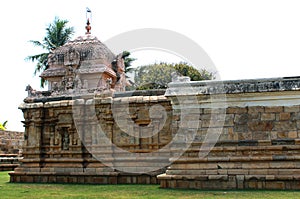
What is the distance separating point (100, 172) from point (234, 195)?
13.0 feet

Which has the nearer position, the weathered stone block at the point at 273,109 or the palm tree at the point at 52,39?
the weathered stone block at the point at 273,109

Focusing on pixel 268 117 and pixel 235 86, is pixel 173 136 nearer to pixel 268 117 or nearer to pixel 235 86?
pixel 235 86

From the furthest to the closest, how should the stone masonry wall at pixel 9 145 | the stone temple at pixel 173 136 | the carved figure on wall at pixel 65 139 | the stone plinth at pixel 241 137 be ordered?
1. the stone masonry wall at pixel 9 145
2. the carved figure on wall at pixel 65 139
3. the stone temple at pixel 173 136
4. the stone plinth at pixel 241 137

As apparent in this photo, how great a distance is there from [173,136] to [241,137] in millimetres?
1403

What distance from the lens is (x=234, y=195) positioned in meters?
6.29

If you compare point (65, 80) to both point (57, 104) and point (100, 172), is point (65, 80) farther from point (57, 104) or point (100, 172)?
point (100, 172)

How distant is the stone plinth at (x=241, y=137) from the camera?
280 inches

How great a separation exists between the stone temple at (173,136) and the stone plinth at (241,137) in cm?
2

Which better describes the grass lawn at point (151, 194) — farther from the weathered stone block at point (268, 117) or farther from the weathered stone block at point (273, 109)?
the weathered stone block at point (273, 109)

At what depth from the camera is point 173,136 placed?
775 centimetres

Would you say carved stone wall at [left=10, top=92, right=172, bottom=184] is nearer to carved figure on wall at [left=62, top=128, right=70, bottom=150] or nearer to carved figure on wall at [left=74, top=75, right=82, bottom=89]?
carved figure on wall at [left=62, top=128, right=70, bottom=150]

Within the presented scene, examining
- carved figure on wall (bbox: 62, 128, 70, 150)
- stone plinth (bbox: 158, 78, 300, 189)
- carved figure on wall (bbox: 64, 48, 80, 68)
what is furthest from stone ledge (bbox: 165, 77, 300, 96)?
carved figure on wall (bbox: 64, 48, 80, 68)

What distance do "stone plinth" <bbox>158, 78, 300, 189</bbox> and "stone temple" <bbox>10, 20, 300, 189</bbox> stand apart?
0.02m

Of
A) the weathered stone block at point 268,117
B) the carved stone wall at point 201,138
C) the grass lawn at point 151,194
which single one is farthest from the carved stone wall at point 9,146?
the weathered stone block at point 268,117
